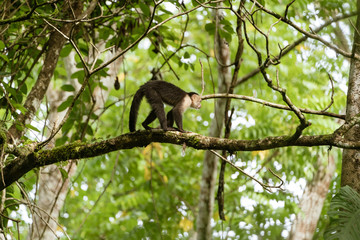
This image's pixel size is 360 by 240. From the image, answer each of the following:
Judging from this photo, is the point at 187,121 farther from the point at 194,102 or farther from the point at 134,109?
the point at 134,109

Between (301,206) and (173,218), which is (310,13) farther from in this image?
(173,218)

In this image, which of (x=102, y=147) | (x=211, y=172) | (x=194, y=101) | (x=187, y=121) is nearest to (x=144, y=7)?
(x=194, y=101)

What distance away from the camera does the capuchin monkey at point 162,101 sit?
14.3ft

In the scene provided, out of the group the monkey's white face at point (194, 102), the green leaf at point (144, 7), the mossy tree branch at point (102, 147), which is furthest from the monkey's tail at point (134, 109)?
the mossy tree branch at point (102, 147)

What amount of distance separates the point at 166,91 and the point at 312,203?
16.5 ft

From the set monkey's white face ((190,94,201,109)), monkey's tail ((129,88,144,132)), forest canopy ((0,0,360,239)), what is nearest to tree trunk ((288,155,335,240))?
forest canopy ((0,0,360,239))

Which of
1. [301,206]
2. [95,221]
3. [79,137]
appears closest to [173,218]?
[95,221]

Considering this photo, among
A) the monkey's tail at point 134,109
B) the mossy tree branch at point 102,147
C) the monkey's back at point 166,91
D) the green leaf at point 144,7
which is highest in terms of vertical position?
the green leaf at point 144,7

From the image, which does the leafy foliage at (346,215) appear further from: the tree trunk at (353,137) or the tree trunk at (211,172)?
the tree trunk at (211,172)

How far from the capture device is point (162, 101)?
4.61 m

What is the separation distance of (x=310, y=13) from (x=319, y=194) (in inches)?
177

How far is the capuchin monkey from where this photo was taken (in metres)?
4.36

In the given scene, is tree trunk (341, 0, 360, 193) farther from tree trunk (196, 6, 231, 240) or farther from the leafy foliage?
tree trunk (196, 6, 231, 240)

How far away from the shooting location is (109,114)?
39.6 ft
